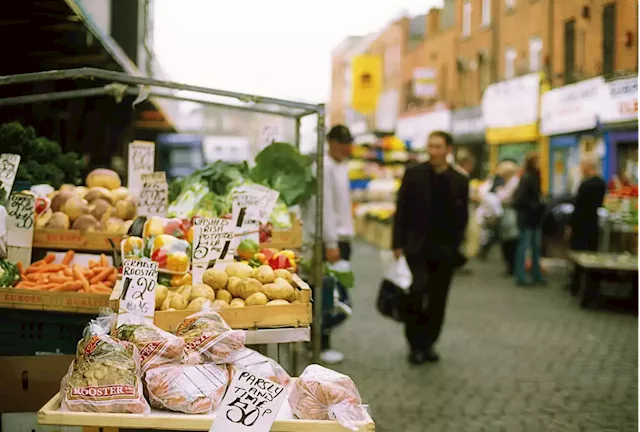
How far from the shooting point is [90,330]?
3.29 m

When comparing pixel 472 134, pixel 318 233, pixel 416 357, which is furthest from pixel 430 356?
pixel 472 134

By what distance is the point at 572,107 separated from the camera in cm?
1834

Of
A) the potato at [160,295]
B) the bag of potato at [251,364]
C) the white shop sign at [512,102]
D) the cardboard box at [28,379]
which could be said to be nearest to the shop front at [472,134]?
the white shop sign at [512,102]

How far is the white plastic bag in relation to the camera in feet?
24.3

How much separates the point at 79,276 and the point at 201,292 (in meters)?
0.95

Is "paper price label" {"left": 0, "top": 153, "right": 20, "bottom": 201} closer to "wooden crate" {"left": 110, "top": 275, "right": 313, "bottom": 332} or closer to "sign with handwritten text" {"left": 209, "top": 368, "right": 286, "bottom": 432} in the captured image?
"wooden crate" {"left": 110, "top": 275, "right": 313, "bottom": 332}

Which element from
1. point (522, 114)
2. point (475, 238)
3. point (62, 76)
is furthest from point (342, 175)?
point (522, 114)

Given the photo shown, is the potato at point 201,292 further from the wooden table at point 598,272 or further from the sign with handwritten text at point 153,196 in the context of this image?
the wooden table at point 598,272

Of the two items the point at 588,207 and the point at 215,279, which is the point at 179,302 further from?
the point at 588,207

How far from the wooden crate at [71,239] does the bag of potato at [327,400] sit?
2.25 metres

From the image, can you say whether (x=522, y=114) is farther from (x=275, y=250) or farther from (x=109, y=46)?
(x=275, y=250)

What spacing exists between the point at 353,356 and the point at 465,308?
3.43 meters

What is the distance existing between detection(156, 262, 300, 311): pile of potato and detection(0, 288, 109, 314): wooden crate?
0.48 metres

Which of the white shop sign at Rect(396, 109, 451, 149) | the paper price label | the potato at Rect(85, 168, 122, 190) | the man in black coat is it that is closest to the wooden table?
the man in black coat
